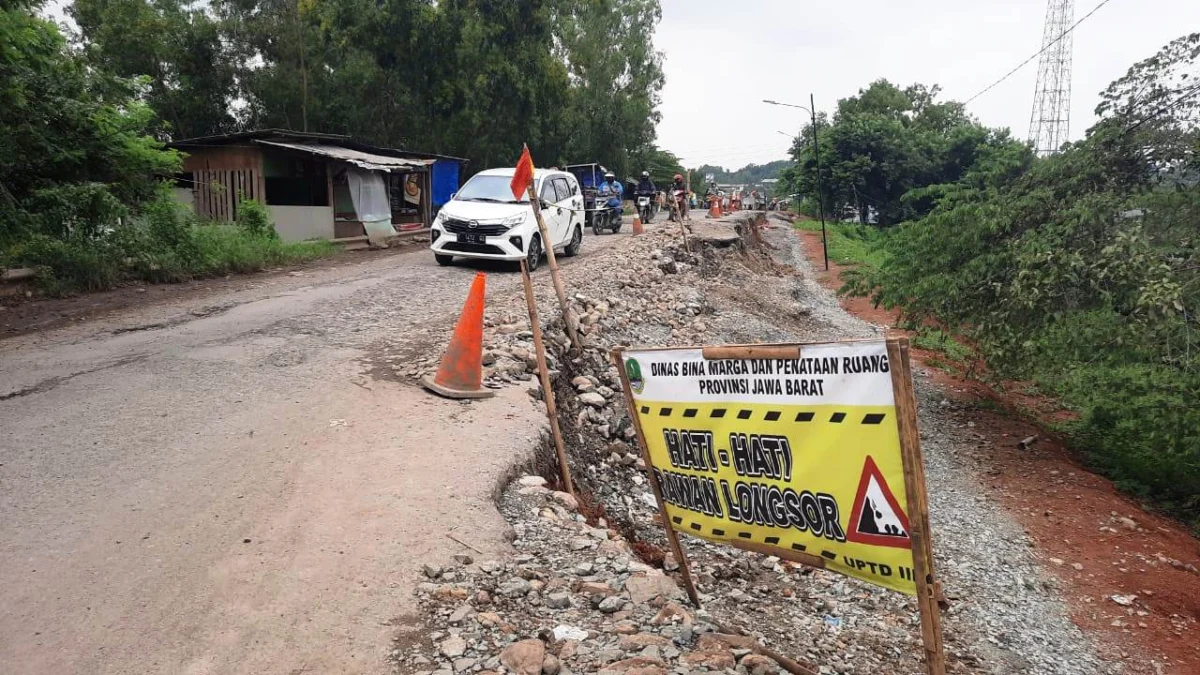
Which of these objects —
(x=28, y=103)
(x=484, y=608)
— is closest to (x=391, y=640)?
(x=484, y=608)

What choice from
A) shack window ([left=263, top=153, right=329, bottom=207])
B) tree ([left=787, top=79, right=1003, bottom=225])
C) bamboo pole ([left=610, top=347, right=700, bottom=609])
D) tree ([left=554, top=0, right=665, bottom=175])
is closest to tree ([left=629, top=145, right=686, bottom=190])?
tree ([left=554, top=0, right=665, bottom=175])

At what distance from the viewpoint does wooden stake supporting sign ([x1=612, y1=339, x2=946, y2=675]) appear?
2648 mm

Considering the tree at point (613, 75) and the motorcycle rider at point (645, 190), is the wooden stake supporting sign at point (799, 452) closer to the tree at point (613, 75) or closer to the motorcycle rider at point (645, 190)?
the motorcycle rider at point (645, 190)

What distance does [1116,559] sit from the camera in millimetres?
6973

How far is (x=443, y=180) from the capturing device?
2642 cm

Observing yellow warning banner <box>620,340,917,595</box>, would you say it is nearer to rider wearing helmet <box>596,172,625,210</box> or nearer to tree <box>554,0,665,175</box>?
rider wearing helmet <box>596,172,625,210</box>

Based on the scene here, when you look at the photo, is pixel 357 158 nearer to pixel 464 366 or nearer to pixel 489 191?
pixel 489 191

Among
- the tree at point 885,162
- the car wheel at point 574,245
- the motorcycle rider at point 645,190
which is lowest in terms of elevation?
the car wheel at point 574,245

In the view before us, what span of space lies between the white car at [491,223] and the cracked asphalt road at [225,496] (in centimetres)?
467

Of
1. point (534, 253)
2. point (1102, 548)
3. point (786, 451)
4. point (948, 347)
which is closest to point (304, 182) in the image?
point (534, 253)

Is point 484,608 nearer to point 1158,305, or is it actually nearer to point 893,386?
point 893,386

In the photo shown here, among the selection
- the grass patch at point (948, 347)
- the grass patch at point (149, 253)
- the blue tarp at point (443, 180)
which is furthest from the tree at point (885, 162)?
the grass patch at point (149, 253)

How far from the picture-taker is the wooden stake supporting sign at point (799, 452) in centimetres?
265

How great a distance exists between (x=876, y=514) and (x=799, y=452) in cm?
35
